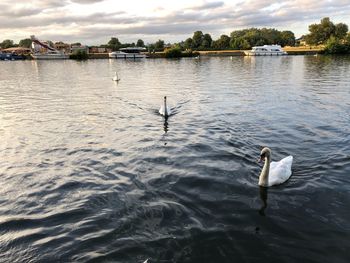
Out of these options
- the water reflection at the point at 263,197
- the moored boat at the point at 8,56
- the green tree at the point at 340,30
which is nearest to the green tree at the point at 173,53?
the moored boat at the point at 8,56

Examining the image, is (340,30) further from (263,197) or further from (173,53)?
(263,197)

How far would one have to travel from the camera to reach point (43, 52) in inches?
6914

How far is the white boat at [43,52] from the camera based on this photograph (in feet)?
539

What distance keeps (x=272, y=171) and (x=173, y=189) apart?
3.88 metres

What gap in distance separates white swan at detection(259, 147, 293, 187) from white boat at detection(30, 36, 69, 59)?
543 feet

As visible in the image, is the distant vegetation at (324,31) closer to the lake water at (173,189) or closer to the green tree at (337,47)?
the green tree at (337,47)

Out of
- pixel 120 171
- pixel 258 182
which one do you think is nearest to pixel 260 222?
pixel 258 182

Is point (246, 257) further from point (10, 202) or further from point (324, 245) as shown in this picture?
point (10, 202)

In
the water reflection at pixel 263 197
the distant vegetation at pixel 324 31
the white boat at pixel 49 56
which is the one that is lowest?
the water reflection at pixel 263 197

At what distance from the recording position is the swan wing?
13.1 m

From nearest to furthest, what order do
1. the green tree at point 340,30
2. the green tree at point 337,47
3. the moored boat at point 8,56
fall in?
the green tree at point 337,47 < the moored boat at point 8,56 < the green tree at point 340,30

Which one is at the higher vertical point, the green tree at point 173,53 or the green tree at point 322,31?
the green tree at point 322,31

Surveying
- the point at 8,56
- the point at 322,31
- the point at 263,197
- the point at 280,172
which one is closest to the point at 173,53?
the point at 8,56

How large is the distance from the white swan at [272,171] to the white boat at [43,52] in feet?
543
